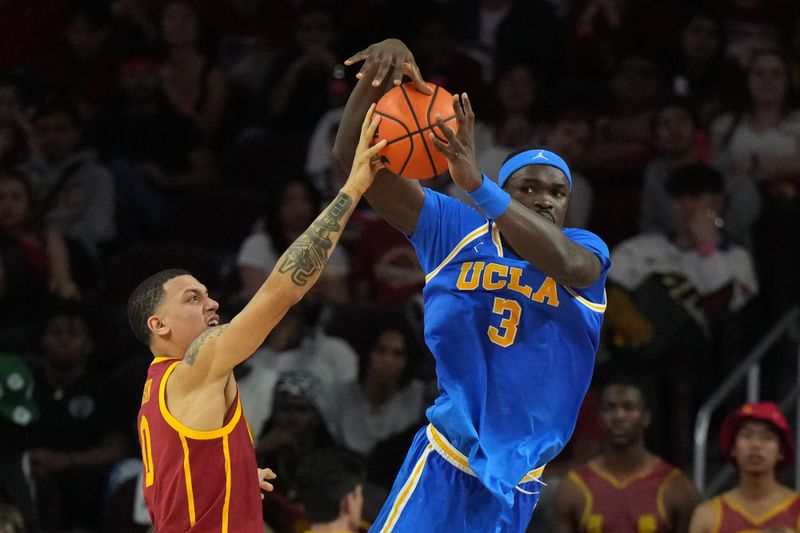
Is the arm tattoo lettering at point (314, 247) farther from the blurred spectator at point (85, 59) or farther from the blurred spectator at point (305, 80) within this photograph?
the blurred spectator at point (85, 59)

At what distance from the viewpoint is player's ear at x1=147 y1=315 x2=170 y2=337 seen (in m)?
5.46

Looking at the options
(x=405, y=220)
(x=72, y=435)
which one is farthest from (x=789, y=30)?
(x=405, y=220)

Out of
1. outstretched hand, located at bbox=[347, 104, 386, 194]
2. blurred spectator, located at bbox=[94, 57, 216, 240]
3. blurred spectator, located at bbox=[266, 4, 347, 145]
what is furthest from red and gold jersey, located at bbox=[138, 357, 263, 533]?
blurred spectator, located at bbox=[266, 4, 347, 145]

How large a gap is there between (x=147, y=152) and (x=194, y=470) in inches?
260

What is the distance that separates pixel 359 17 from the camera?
488 inches

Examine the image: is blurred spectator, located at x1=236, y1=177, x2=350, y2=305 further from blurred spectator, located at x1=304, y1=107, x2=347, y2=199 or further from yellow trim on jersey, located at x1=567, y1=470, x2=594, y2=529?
yellow trim on jersey, located at x1=567, y1=470, x2=594, y2=529

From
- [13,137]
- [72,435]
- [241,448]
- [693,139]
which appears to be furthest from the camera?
[13,137]

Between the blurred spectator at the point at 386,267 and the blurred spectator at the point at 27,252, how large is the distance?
6.42 feet

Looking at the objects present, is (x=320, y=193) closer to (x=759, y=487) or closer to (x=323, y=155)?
(x=323, y=155)

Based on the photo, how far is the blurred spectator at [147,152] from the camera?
1131 cm

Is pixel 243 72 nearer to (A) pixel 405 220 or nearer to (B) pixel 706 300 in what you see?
(B) pixel 706 300

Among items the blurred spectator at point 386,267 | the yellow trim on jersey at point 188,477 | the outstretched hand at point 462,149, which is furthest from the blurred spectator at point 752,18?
the yellow trim on jersey at point 188,477

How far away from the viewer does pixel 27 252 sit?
1029cm

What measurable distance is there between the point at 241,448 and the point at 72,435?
426 centimetres
